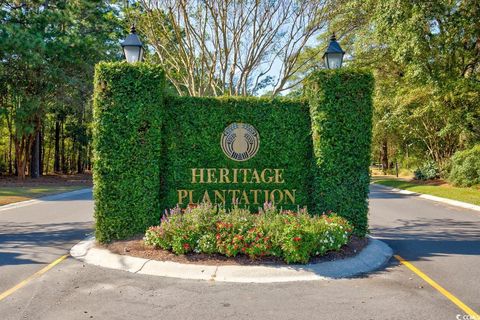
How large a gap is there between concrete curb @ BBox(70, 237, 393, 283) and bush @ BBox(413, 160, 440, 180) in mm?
25659

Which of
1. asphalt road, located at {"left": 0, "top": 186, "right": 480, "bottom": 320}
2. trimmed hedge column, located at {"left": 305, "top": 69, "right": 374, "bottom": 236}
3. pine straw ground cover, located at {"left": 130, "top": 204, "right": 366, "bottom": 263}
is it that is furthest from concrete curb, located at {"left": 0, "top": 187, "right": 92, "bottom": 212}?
trimmed hedge column, located at {"left": 305, "top": 69, "right": 374, "bottom": 236}

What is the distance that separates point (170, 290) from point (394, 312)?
314 centimetres

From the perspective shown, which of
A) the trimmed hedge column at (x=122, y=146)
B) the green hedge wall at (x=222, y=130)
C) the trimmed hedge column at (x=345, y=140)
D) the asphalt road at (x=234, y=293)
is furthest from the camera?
the green hedge wall at (x=222, y=130)

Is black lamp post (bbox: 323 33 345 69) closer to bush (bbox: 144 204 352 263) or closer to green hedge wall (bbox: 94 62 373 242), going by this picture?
green hedge wall (bbox: 94 62 373 242)

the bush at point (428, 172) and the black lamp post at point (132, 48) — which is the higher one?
the black lamp post at point (132, 48)

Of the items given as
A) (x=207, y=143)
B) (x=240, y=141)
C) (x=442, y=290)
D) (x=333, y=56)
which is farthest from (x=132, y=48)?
(x=442, y=290)

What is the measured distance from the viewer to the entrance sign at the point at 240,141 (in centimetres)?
922

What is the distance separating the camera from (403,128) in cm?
3191

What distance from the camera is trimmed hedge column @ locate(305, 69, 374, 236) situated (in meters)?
8.39

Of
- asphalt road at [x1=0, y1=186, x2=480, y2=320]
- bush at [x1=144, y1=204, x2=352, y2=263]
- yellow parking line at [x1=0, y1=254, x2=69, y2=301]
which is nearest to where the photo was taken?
asphalt road at [x1=0, y1=186, x2=480, y2=320]

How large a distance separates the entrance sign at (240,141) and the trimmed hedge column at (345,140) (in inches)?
64.0

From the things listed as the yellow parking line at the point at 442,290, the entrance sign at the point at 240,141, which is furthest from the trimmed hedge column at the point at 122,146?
the yellow parking line at the point at 442,290

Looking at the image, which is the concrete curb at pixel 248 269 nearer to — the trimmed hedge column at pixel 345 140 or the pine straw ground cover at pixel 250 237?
the pine straw ground cover at pixel 250 237

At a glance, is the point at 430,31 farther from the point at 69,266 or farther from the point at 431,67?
the point at 69,266
